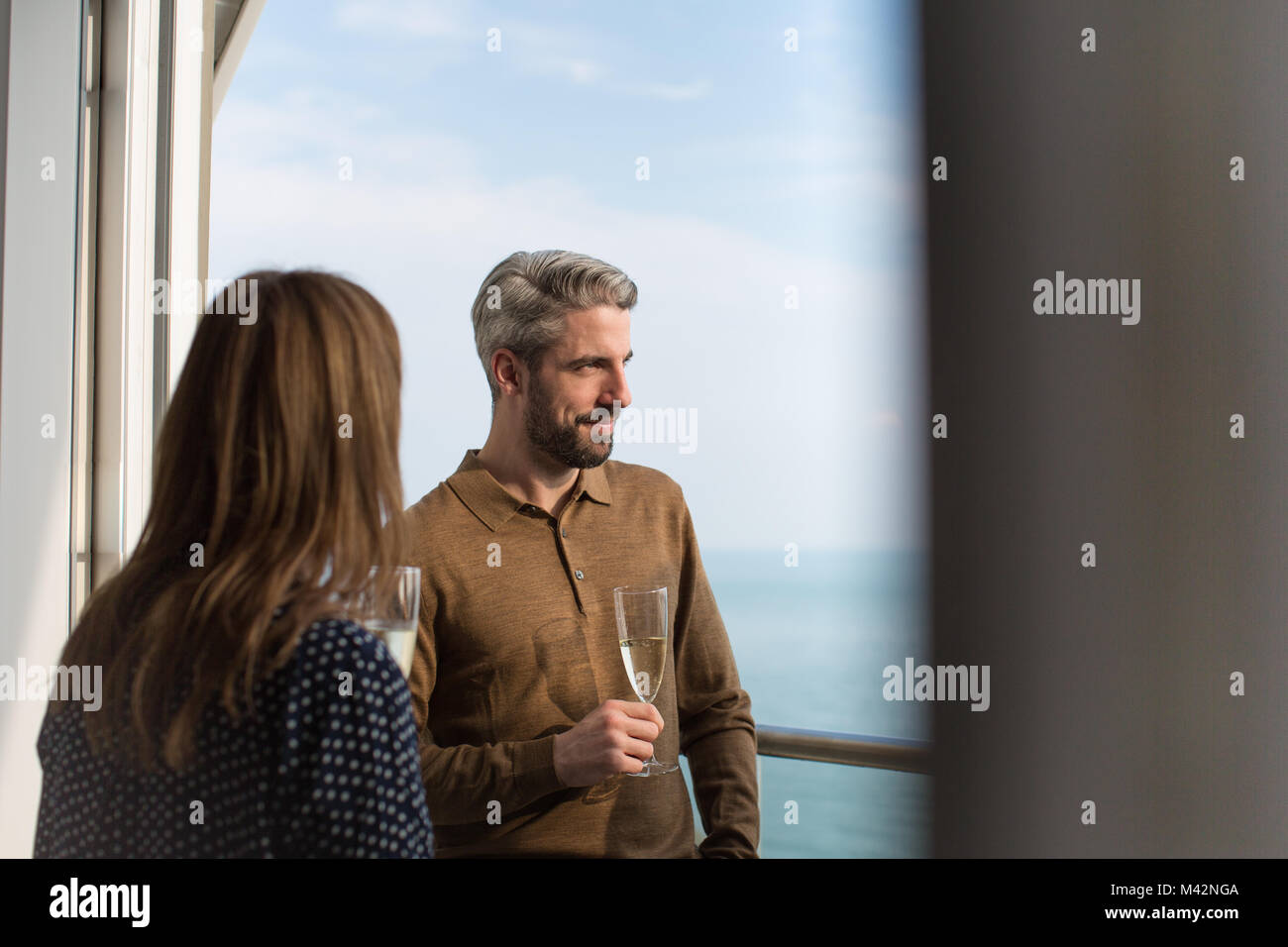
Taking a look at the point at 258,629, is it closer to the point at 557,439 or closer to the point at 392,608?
the point at 392,608

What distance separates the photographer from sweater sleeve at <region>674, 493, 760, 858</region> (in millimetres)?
1361

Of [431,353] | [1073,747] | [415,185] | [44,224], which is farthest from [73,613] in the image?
[1073,747]

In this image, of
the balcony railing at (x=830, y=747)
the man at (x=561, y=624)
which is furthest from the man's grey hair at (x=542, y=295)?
the balcony railing at (x=830, y=747)

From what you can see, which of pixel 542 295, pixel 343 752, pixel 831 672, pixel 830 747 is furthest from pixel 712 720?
pixel 343 752

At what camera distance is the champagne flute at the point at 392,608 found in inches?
31.0

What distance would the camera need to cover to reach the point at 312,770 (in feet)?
2.23

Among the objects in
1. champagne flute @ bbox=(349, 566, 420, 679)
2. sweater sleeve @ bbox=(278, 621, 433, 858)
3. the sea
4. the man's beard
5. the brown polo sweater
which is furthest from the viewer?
the man's beard

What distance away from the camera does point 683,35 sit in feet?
5.82

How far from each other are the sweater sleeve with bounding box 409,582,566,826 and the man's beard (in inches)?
15.5

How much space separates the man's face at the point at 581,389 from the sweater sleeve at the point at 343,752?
2.43 ft

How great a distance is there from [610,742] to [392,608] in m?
0.42

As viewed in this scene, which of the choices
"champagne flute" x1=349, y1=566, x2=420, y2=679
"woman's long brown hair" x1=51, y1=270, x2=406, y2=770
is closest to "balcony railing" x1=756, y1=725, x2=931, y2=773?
"champagne flute" x1=349, y1=566, x2=420, y2=679

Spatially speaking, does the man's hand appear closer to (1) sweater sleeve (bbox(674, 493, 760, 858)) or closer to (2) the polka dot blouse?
(1) sweater sleeve (bbox(674, 493, 760, 858))
